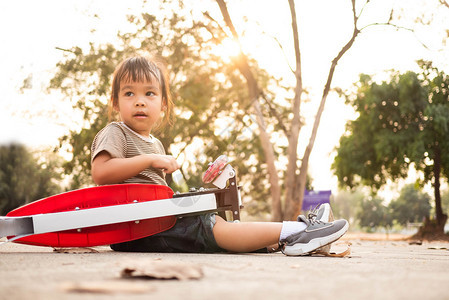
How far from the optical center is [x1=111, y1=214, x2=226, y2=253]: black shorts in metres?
3.06

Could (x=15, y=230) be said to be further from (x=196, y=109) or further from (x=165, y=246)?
(x=196, y=109)

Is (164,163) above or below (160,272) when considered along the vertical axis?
above

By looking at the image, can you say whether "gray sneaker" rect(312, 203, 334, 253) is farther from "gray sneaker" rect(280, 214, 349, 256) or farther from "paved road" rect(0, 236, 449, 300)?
"paved road" rect(0, 236, 449, 300)

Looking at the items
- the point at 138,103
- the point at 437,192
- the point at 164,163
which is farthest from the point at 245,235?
the point at 437,192

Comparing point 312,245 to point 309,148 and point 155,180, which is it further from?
point 309,148

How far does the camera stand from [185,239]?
Result: 10.2 ft

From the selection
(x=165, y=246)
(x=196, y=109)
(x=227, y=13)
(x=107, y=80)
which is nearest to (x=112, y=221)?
(x=165, y=246)

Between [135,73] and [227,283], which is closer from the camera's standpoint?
[227,283]

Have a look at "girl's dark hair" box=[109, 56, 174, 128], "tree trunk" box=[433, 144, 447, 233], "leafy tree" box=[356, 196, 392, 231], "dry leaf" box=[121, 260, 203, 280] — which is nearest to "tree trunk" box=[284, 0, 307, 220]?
"tree trunk" box=[433, 144, 447, 233]

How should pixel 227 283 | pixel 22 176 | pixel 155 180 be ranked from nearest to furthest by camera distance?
pixel 227 283, pixel 155 180, pixel 22 176

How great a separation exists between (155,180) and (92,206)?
439 millimetres

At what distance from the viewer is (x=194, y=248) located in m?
3.10

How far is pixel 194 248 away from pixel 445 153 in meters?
12.6

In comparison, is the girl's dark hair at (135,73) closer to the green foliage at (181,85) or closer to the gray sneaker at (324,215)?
the gray sneaker at (324,215)
